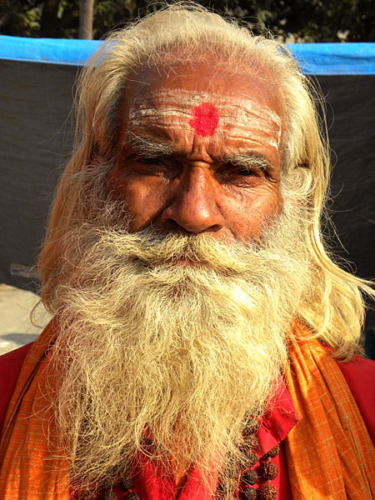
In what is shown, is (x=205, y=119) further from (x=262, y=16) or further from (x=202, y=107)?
(x=262, y=16)

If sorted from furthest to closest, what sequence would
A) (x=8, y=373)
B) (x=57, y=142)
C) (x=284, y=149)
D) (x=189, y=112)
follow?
1. (x=57, y=142)
2. (x=284, y=149)
3. (x=8, y=373)
4. (x=189, y=112)

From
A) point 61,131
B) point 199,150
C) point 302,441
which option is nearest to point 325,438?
point 302,441

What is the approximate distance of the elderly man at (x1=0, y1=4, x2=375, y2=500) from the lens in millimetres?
1508

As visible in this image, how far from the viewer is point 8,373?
1706 mm

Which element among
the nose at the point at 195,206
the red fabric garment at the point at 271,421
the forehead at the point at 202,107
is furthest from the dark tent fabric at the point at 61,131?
the nose at the point at 195,206

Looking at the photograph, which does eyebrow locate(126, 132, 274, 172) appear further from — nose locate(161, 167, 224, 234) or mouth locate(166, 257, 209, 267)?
mouth locate(166, 257, 209, 267)

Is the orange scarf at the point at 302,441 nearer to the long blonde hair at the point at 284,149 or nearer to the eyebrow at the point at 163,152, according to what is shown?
the long blonde hair at the point at 284,149

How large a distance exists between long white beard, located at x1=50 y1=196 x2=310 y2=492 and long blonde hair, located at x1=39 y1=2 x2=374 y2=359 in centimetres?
29

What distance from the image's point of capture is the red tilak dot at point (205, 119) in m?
1.60

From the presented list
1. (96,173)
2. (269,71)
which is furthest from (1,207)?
(269,71)

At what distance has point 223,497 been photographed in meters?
1.50

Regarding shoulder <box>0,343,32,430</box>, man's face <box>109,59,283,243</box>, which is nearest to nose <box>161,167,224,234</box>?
man's face <box>109,59,283,243</box>

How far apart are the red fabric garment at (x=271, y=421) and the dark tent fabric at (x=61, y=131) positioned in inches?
60.7

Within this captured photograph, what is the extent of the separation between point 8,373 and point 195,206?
82 cm
